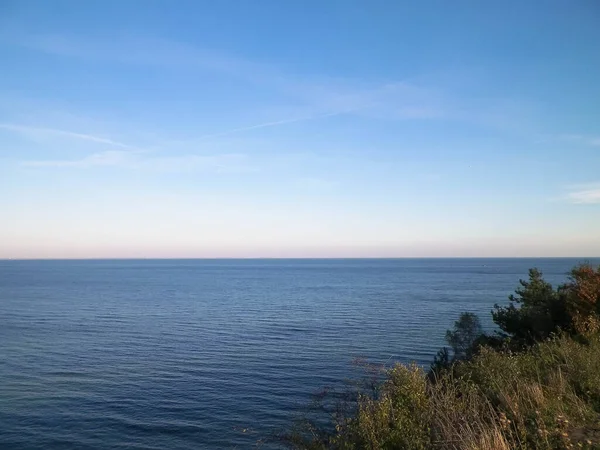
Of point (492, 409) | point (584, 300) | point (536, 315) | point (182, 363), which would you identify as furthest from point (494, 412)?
point (182, 363)

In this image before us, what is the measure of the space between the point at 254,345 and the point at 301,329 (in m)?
9.60

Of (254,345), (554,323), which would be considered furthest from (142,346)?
(554,323)

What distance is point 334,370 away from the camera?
115ft

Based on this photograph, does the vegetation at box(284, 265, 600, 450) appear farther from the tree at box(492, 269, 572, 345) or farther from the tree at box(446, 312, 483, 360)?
the tree at box(446, 312, 483, 360)

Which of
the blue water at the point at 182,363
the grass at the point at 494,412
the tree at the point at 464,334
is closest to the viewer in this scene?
the grass at the point at 494,412

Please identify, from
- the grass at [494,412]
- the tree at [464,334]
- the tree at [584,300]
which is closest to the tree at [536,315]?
the tree at [584,300]

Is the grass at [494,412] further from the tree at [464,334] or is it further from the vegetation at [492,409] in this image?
the tree at [464,334]

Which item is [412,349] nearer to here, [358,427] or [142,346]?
[142,346]

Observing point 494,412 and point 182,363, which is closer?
point 494,412

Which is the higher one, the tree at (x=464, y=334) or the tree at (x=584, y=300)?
the tree at (x=584, y=300)

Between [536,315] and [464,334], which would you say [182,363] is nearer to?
[464,334]

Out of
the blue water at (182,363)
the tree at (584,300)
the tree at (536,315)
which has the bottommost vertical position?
the blue water at (182,363)

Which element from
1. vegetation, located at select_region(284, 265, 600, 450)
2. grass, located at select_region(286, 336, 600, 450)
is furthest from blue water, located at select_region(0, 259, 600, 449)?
grass, located at select_region(286, 336, 600, 450)

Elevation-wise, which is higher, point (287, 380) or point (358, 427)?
point (358, 427)
